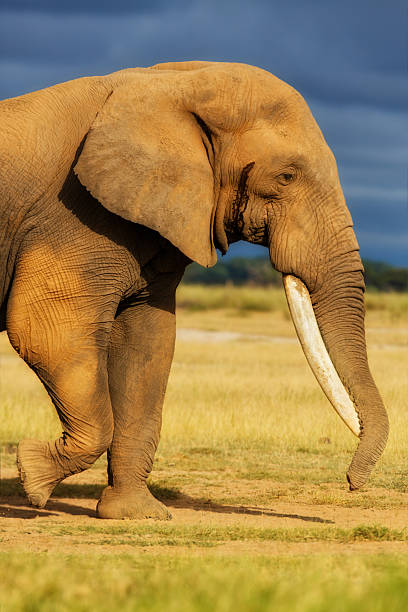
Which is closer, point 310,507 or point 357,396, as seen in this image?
point 357,396

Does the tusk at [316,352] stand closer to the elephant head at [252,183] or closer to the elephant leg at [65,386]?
the elephant head at [252,183]

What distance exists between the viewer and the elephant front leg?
9.21 metres

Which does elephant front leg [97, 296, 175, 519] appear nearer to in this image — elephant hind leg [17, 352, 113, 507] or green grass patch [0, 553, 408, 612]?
elephant hind leg [17, 352, 113, 507]

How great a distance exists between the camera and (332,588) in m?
5.27

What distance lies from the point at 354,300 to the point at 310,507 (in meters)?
2.37

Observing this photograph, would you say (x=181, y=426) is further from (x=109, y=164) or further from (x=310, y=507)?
(x=109, y=164)

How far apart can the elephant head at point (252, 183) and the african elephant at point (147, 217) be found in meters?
0.01

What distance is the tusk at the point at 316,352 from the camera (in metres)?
7.89

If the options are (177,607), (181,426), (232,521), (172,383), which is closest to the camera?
(177,607)

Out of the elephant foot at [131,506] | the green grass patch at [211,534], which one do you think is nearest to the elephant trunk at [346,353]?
the green grass patch at [211,534]

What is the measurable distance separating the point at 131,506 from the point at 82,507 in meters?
1.07

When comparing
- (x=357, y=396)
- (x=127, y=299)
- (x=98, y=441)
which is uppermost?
(x=127, y=299)

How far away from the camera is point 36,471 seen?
27.2 feet

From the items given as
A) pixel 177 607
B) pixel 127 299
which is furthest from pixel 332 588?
pixel 127 299
